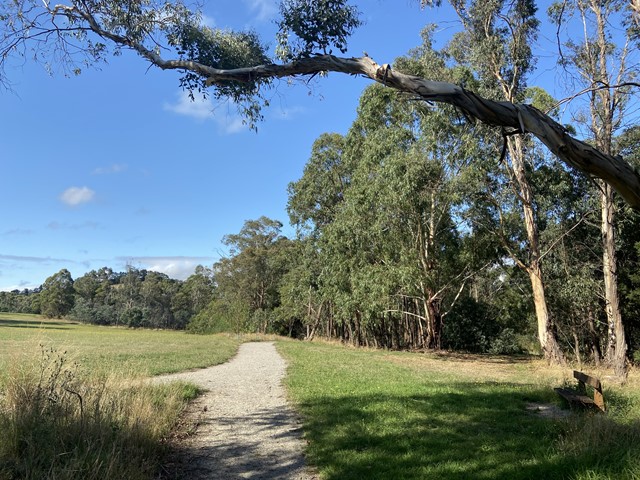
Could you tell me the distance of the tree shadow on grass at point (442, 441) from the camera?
463 cm

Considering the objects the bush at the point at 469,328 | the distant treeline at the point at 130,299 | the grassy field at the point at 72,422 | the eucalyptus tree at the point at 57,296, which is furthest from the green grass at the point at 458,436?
the eucalyptus tree at the point at 57,296

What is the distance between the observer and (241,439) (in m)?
6.36

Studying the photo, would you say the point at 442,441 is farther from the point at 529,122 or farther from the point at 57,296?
the point at 57,296

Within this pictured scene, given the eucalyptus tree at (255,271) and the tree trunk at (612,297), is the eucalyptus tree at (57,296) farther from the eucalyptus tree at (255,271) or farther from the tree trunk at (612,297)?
the tree trunk at (612,297)

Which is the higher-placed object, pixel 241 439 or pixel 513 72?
pixel 513 72

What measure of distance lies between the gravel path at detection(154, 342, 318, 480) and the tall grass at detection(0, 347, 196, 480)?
1.49 ft

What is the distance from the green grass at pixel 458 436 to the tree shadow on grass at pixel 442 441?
0.03ft

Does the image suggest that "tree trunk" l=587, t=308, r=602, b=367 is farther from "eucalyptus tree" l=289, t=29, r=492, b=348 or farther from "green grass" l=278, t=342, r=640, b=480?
"green grass" l=278, t=342, r=640, b=480

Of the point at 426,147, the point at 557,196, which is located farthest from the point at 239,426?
the point at 557,196

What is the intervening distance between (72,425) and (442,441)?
4414 mm

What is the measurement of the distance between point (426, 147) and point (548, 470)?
18.7 metres

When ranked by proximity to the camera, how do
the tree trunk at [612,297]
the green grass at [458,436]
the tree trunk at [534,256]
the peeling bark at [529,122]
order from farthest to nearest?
the tree trunk at [534,256]
the tree trunk at [612,297]
the green grass at [458,436]
the peeling bark at [529,122]

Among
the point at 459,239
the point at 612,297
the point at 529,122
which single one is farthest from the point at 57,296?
the point at 529,122

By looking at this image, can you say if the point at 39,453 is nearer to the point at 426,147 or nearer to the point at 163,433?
the point at 163,433
